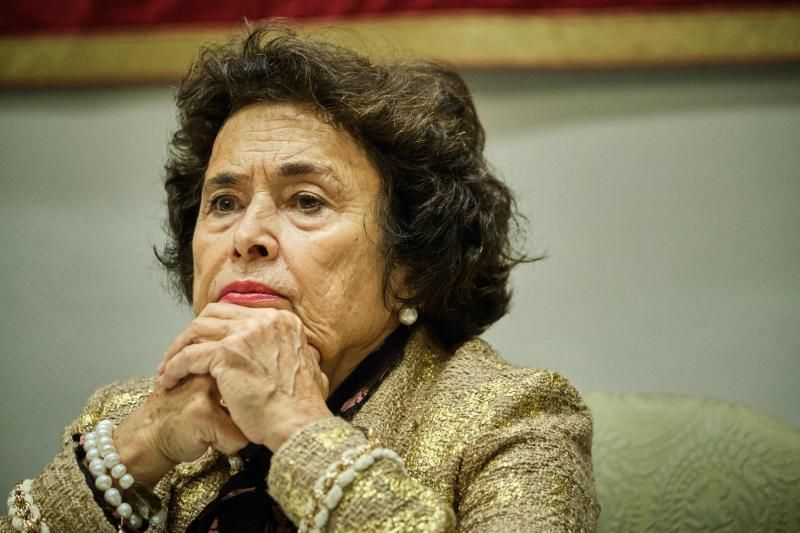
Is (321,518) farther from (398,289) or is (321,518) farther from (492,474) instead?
(398,289)

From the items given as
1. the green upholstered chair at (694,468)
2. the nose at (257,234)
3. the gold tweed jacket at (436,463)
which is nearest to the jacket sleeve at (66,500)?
the gold tweed jacket at (436,463)

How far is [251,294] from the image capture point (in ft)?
4.55

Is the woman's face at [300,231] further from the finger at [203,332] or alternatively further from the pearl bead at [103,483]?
the pearl bead at [103,483]

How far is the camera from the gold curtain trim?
1.98 m

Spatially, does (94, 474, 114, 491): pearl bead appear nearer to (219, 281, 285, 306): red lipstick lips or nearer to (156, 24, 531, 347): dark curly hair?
(219, 281, 285, 306): red lipstick lips

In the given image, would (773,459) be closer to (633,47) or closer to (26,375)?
(633,47)

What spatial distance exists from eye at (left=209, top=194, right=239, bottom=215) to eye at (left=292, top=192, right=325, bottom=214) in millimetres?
134

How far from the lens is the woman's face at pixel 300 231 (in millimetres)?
1396

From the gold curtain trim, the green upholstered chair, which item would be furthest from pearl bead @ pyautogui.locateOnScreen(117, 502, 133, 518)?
the gold curtain trim

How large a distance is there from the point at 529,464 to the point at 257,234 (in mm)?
587

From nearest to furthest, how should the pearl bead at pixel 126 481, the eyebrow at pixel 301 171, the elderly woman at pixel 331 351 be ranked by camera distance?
the elderly woman at pixel 331 351, the pearl bead at pixel 126 481, the eyebrow at pixel 301 171

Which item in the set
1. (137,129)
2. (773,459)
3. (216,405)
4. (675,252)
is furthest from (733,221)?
(137,129)

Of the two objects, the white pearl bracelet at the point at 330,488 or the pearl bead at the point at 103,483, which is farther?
the pearl bead at the point at 103,483

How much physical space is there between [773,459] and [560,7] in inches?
46.1
